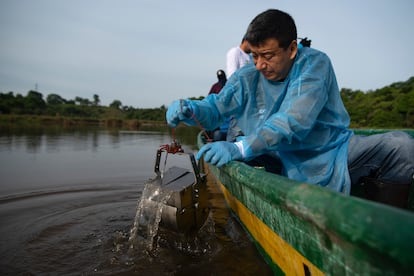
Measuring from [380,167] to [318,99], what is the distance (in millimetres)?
919

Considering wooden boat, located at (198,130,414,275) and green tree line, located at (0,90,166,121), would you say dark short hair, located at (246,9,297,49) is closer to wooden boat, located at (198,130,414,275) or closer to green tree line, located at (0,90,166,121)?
wooden boat, located at (198,130,414,275)

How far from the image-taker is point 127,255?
225cm

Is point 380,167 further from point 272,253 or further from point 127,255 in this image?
point 127,255

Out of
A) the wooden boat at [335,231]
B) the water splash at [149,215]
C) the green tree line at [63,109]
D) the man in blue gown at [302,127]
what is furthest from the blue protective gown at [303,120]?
the green tree line at [63,109]

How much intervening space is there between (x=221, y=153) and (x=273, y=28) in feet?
3.12

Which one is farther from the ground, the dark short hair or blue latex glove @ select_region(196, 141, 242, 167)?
the dark short hair

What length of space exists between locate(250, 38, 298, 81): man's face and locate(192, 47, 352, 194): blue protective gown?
0.06 metres

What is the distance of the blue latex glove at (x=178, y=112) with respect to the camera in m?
2.31

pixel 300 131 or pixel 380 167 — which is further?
pixel 380 167

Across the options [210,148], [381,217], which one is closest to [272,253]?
[210,148]

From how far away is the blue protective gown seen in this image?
5.78 ft

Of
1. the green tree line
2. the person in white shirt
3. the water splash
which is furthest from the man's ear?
the green tree line

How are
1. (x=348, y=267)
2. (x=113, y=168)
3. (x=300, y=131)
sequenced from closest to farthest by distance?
(x=348, y=267) < (x=300, y=131) < (x=113, y=168)

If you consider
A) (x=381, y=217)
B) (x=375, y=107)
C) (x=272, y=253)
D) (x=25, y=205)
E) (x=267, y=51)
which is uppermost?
(x=375, y=107)
